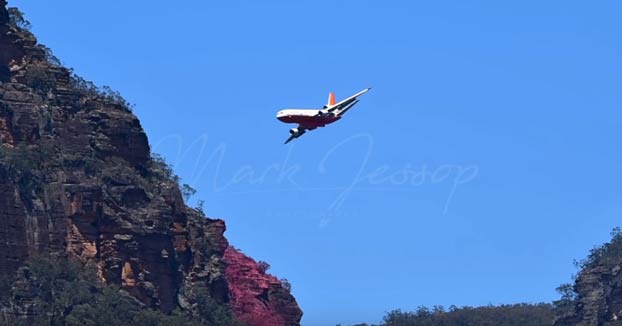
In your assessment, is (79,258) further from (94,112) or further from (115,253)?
(94,112)

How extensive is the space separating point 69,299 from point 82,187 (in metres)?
9.16

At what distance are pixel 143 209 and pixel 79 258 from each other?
7.82m

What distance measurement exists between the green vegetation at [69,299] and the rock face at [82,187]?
1420 mm

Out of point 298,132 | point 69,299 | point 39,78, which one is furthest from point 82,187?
point 298,132

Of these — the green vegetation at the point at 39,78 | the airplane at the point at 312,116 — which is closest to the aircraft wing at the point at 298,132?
the airplane at the point at 312,116

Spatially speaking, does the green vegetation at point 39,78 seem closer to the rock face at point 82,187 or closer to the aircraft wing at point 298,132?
the rock face at point 82,187

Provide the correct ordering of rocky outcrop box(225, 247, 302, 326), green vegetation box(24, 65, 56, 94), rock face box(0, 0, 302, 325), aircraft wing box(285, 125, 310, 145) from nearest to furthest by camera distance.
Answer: aircraft wing box(285, 125, 310, 145) → rock face box(0, 0, 302, 325) → green vegetation box(24, 65, 56, 94) → rocky outcrop box(225, 247, 302, 326)

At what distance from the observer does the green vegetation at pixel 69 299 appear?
131 m

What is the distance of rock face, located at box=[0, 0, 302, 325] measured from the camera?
13662 cm

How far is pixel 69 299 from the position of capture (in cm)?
13462

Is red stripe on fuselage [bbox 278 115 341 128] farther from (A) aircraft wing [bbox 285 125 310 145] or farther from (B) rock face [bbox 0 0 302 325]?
(B) rock face [bbox 0 0 302 325]

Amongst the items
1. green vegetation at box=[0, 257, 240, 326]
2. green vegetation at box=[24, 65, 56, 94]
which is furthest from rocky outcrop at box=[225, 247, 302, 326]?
green vegetation at box=[24, 65, 56, 94]

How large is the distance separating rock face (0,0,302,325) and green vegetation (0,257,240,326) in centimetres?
142

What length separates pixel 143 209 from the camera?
474ft
